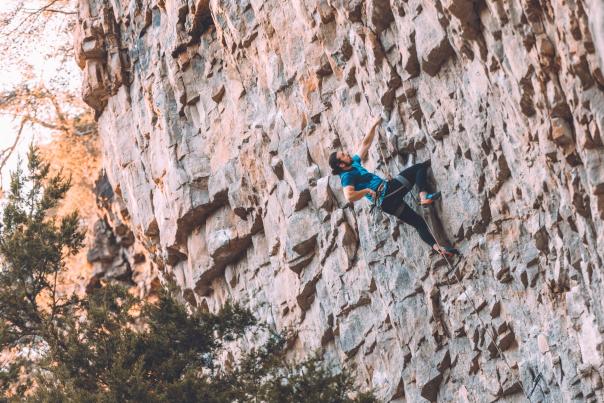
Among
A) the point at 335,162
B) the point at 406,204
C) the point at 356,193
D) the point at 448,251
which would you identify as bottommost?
the point at 448,251

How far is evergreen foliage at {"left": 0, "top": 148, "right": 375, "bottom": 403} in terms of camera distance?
12547 millimetres

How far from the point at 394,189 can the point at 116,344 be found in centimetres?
462

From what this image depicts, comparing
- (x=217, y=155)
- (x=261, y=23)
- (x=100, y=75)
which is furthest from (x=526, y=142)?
(x=100, y=75)

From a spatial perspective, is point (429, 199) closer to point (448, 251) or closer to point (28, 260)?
point (448, 251)

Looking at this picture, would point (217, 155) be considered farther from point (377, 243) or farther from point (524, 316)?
point (524, 316)

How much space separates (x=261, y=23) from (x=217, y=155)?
296 cm

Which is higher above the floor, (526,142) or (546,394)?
(526,142)

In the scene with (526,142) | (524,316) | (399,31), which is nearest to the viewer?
(526,142)

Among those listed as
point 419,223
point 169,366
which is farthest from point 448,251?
point 169,366

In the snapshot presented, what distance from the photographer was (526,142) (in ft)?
34.1

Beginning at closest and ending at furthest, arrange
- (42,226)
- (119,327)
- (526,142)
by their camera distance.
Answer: (526,142)
(119,327)
(42,226)

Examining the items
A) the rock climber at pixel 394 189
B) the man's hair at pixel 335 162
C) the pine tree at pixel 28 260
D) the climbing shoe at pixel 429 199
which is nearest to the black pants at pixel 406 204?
the rock climber at pixel 394 189

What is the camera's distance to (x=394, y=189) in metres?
12.4

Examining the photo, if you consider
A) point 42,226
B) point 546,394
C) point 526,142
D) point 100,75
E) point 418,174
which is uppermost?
point 100,75
